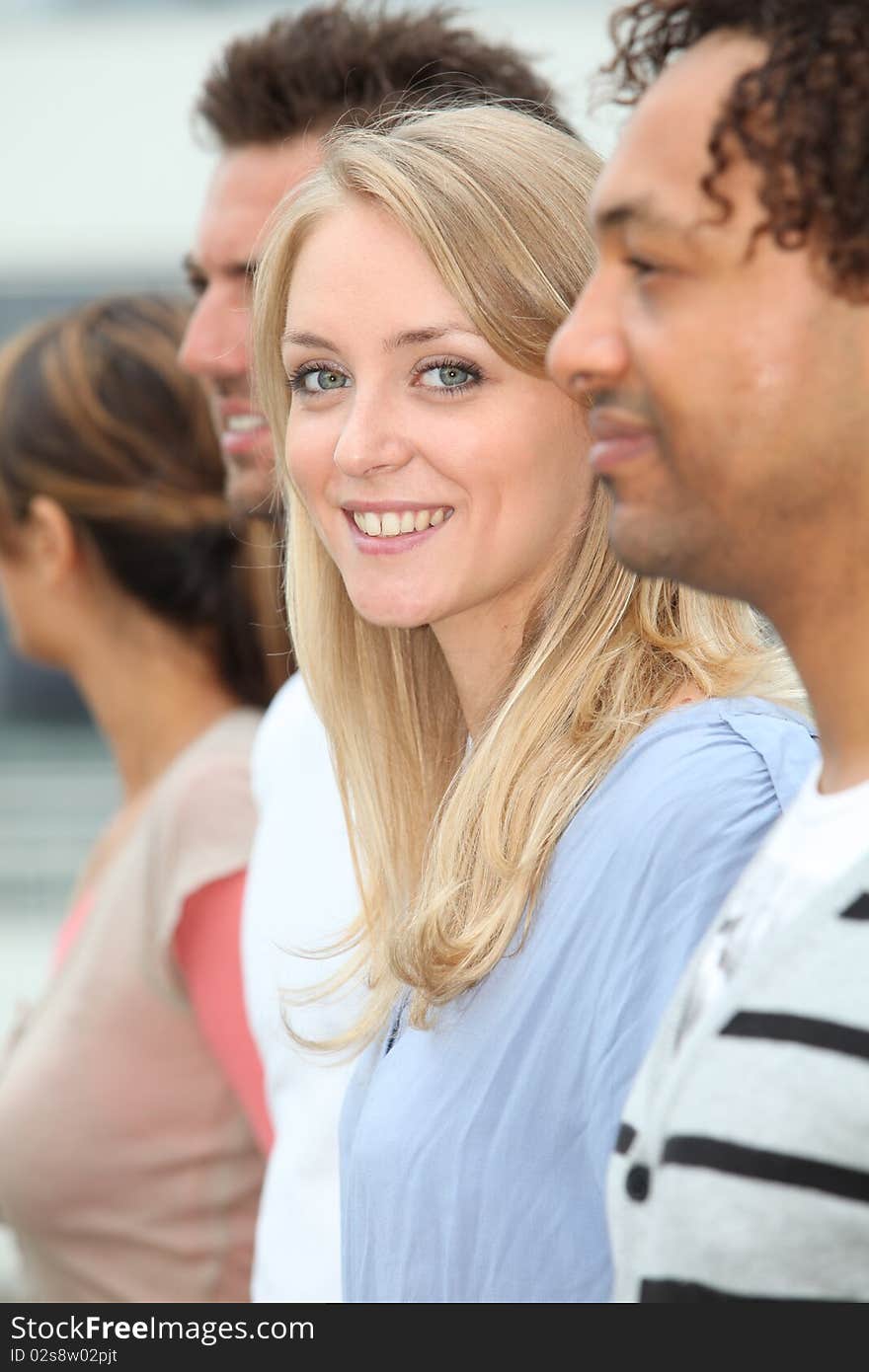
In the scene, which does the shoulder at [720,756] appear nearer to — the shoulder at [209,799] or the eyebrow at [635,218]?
the eyebrow at [635,218]

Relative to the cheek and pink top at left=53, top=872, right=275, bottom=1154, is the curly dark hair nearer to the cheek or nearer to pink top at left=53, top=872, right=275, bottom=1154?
the cheek

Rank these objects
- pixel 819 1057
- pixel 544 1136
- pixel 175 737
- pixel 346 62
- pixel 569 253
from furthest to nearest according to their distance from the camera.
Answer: pixel 175 737 < pixel 346 62 < pixel 569 253 < pixel 544 1136 < pixel 819 1057

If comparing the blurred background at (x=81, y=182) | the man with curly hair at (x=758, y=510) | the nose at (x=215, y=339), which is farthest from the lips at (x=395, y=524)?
the blurred background at (x=81, y=182)

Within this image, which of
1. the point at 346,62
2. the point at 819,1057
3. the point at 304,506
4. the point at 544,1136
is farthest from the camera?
→ the point at 346,62

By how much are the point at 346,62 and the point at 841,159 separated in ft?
5.29

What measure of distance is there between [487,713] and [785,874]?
691 millimetres

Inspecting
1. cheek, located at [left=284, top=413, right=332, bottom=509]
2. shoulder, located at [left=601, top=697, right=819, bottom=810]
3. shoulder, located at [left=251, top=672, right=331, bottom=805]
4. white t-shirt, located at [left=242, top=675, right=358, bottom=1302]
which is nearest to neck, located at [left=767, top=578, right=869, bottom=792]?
shoulder, located at [left=601, top=697, right=819, bottom=810]

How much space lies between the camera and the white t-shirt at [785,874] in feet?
3.01

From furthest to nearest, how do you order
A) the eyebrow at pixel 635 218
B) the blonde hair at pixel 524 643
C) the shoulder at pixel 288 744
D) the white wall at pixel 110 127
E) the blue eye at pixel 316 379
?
the white wall at pixel 110 127, the shoulder at pixel 288 744, the blue eye at pixel 316 379, the blonde hair at pixel 524 643, the eyebrow at pixel 635 218

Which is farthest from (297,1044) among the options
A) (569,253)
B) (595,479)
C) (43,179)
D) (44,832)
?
(43,179)

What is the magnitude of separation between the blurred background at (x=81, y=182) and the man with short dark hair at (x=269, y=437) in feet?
→ 12.7

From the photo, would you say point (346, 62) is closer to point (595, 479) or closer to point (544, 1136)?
point (595, 479)

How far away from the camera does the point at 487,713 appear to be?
1630 mm

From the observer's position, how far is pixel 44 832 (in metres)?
6.22
